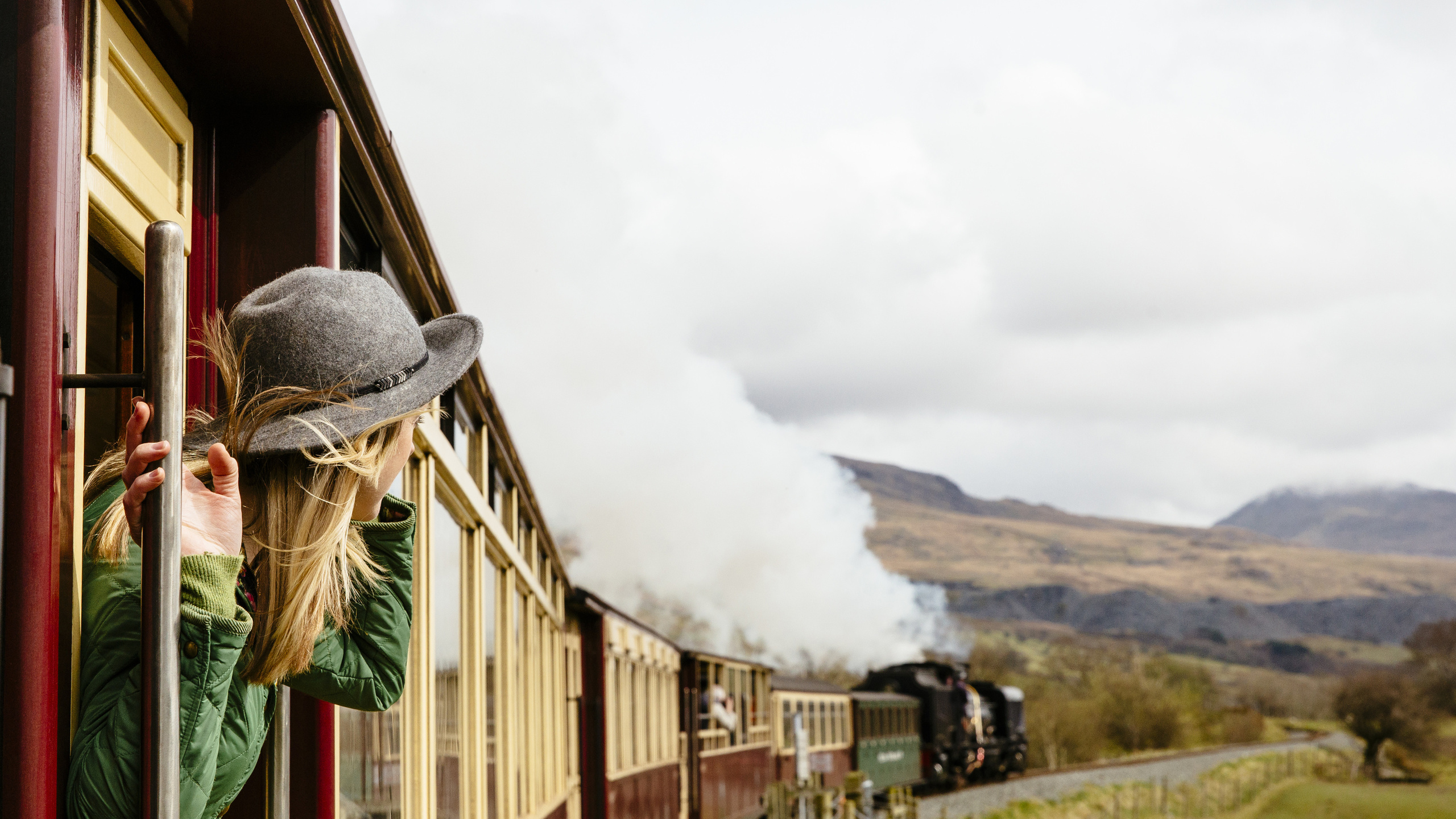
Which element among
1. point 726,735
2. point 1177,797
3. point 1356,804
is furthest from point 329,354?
point 1356,804

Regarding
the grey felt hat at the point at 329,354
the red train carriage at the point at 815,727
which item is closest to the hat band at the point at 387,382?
the grey felt hat at the point at 329,354

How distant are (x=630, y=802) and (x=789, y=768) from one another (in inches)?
413

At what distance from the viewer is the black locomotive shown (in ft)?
92.0

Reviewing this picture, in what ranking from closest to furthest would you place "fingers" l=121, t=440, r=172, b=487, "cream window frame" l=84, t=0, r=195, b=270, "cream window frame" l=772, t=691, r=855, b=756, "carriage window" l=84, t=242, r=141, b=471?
1. "fingers" l=121, t=440, r=172, b=487
2. "cream window frame" l=84, t=0, r=195, b=270
3. "carriage window" l=84, t=242, r=141, b=471
4. "cream window frame" l=772, t=691, r=855, b=756

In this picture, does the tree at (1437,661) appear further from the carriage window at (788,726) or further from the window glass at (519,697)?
the window glass at (519,697)

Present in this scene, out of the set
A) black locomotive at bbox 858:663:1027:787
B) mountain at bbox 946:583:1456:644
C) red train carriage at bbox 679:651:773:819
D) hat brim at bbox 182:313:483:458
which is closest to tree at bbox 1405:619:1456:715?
black locomotive at bbox 858:663:1027:787

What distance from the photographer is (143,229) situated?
179cm

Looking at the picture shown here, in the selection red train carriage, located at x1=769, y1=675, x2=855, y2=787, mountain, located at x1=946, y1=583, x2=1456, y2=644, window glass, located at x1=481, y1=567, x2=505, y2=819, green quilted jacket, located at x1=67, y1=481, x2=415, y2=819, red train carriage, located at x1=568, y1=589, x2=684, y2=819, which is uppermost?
green quilted jacket, located at x1=67, y1=481, x2=415, y2=819

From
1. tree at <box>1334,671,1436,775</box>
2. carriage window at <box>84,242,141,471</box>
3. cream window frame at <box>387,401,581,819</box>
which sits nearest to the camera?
carriage window at <box>84,242,141,471</box>

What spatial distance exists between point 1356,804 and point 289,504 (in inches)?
1522

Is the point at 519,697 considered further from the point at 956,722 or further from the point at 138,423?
A: the point at 956,722

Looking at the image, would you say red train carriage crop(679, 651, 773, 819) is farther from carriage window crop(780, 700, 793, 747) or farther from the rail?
the rail

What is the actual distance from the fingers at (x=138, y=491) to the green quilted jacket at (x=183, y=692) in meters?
0.08

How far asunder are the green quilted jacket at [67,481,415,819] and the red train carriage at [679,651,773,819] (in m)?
11.9
